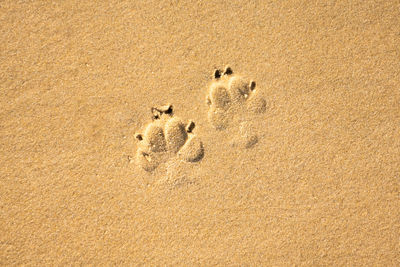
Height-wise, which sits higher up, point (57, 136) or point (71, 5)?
point (71, 5)

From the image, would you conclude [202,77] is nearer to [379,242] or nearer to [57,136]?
[57,136]

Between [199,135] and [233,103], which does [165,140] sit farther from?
[233,103]

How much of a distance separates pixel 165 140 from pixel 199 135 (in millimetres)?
168

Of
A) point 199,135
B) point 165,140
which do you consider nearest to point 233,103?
point 199,135

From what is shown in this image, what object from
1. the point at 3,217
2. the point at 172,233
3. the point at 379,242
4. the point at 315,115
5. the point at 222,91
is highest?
the point at 222,91

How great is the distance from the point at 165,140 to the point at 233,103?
Answer: 1.23ft

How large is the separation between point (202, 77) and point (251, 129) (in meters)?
0.35

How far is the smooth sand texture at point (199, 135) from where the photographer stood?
153cm

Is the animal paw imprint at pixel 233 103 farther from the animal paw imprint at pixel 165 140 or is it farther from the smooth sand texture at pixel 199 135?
the animal paw imprint at pixel 165 140

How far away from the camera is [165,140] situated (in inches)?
60.3

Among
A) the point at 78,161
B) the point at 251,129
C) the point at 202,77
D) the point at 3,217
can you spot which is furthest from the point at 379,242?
the point at 3,217

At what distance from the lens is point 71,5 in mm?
1520

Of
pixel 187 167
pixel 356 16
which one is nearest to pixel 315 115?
pixel 356 16

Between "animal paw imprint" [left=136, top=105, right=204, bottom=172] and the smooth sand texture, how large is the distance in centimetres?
4
